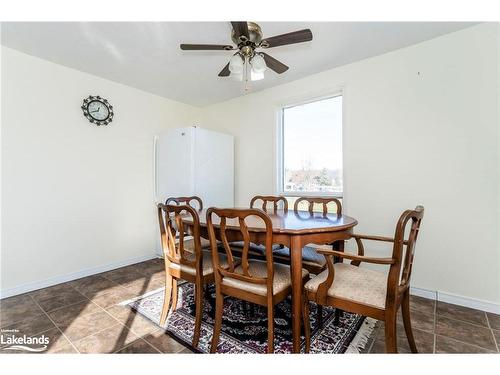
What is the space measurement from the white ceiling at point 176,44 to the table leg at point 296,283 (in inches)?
71.9

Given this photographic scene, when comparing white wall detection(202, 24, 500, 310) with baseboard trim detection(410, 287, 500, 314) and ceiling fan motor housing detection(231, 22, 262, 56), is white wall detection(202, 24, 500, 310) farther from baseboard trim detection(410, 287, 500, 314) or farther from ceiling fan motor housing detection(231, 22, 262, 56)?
ceiling fan motor housing detection(231, 22, 262, 56)

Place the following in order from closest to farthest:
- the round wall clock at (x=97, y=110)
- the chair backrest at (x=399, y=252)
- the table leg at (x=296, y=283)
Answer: the chair backrest at (x=399, y=252) → the table leg at (x=296, y=283) → the round wall clock at (x=97, y=110)

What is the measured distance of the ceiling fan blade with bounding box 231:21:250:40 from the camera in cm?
144

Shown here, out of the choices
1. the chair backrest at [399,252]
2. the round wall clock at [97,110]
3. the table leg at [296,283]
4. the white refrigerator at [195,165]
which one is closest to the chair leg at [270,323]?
the table leg at [296,283]

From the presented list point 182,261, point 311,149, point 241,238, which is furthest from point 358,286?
point 311,149

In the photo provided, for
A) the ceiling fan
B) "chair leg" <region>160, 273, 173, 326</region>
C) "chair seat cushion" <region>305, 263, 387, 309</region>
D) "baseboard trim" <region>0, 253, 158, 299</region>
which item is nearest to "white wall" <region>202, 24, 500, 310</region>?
"chair seat cushion" <region>305, 263, 387, 309</region>

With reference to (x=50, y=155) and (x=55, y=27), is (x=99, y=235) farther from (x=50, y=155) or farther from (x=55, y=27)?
(x=55, y=27)

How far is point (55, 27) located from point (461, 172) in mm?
3719

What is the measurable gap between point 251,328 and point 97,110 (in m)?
2.98

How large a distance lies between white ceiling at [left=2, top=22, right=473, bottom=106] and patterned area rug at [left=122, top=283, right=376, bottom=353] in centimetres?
240

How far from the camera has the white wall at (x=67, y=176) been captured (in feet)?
7.66

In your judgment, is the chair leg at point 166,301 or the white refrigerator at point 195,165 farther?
the white refrigerator at point 195,165

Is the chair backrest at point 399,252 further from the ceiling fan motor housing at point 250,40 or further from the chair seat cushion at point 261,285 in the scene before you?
the ceiling fan motor housing at point 250,40
